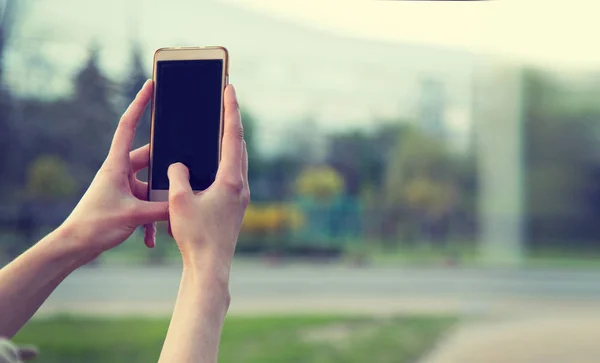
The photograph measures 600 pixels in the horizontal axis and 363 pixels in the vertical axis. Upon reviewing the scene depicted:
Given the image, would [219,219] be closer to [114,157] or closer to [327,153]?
[114,157]

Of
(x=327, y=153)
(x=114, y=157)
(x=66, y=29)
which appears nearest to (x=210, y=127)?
(x=114, y=157)

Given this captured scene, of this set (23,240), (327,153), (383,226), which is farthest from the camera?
(383,226)

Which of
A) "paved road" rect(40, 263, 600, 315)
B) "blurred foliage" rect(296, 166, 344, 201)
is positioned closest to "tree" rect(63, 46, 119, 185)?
"paved road" rect(40, 263, 600, 315)

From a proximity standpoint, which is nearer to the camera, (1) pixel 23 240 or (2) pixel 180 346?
(2) pixel 180 346

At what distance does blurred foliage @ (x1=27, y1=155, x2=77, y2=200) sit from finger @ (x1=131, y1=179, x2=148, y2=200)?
2984 millimetres

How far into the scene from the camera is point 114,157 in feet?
1.60

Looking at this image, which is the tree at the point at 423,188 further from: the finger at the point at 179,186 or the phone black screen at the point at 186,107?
the finger at the point at 179,186

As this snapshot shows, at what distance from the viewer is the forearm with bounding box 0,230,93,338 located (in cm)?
48

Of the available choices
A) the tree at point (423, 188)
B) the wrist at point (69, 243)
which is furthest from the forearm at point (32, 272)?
the tree at point (423, 188)

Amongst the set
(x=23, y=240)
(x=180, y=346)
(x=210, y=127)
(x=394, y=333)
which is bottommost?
(x=394, y=333)

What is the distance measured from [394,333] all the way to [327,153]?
2024mm

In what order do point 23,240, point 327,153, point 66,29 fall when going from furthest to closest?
1. point 327,153
2. point 23,240
3. point 66,29

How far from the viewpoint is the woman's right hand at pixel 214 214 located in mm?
407

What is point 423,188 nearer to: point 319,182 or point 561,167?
point 319,182
